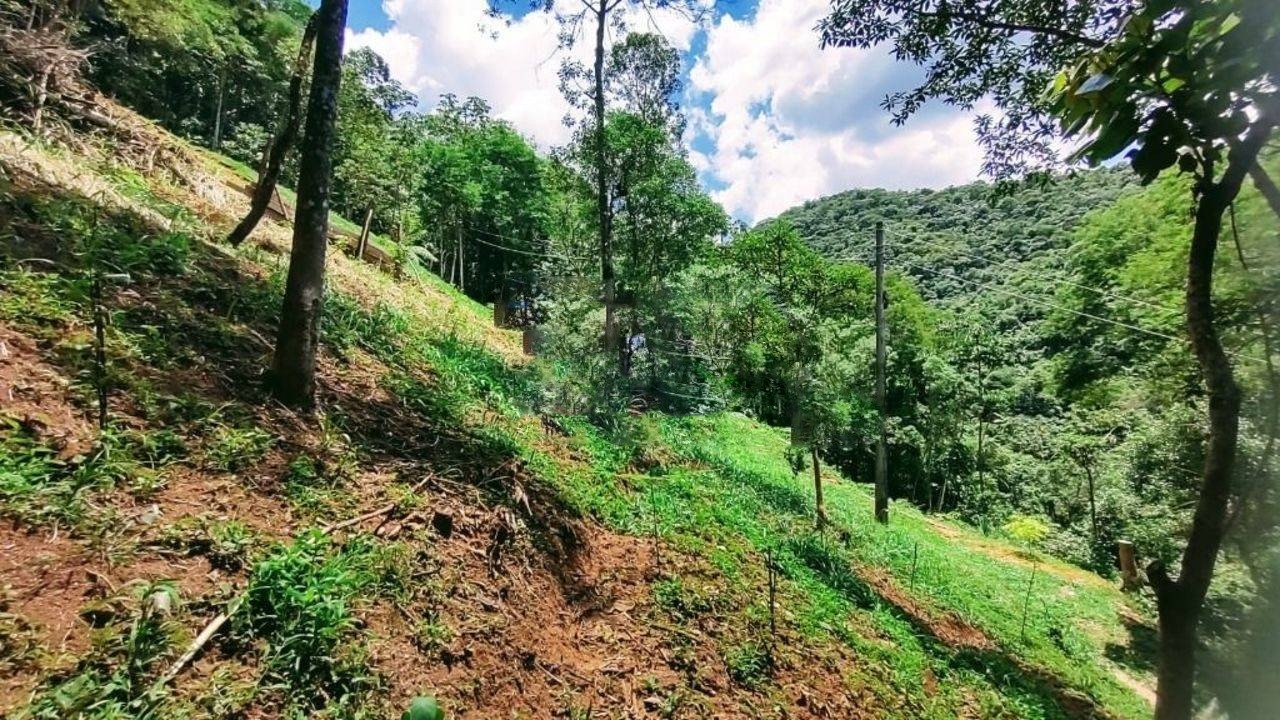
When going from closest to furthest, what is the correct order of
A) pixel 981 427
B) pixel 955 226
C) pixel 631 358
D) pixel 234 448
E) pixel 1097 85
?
pixel 1097 85, pixel 234 448, pixel 631 358, pixel 981 427, pixel 955 226

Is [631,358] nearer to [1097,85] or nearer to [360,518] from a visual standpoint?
[360,518]

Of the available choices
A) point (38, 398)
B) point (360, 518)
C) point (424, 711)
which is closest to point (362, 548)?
point (360, 518)

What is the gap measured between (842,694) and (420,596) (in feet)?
9.97

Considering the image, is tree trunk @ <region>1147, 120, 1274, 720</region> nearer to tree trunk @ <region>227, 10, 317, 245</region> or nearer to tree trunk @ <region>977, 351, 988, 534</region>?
tree trunk @ <region>227, 10, 317, 245</region>

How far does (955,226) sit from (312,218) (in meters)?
61.3

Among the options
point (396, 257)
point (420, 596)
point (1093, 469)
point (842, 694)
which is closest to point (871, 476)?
point (1093, 469)

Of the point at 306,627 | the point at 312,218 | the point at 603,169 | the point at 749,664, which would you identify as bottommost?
the point at 749,664

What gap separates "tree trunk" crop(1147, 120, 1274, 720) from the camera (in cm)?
257

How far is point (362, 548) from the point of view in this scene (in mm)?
3039

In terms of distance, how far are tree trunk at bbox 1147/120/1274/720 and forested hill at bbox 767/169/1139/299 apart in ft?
111

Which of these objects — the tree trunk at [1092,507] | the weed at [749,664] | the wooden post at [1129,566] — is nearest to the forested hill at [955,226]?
the tree trunk at [1092,507]

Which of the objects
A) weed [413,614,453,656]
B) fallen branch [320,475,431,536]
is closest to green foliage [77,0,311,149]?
fallen branch [320,475,431,536]

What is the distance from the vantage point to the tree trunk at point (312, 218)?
3787mm

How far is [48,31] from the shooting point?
662cm
